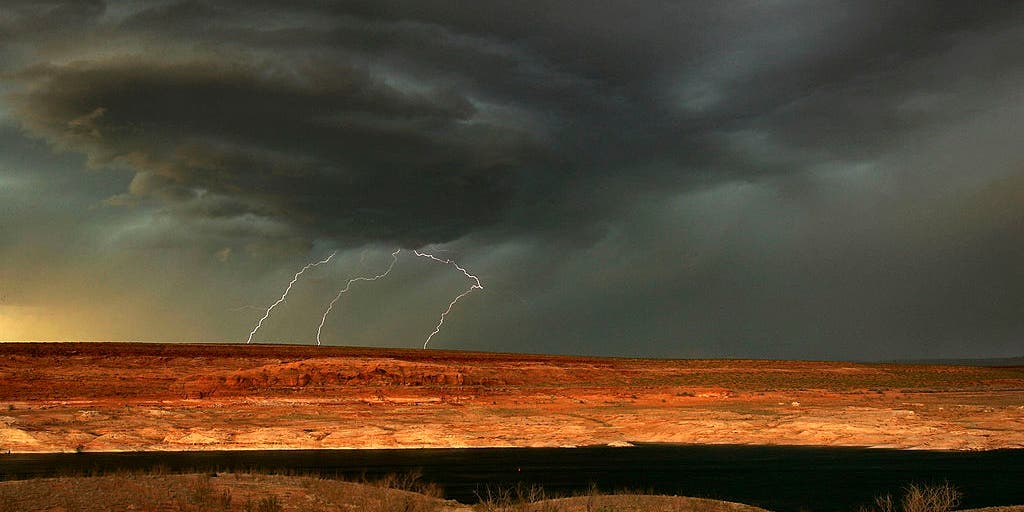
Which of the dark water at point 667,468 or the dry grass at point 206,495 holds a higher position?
the dry grass at point 206,495

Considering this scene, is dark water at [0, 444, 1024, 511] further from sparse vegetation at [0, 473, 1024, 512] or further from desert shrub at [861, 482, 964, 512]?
sparse vegetation at [0, 473, 1024, 512]

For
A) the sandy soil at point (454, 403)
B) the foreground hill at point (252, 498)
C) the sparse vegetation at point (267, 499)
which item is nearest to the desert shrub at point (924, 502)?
the sparse vegetation at point (267, 499)

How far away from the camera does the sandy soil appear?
43.2 metres

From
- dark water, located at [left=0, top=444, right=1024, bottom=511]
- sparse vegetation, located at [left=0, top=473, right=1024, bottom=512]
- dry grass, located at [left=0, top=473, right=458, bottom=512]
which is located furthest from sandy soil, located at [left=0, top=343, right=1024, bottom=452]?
sparse vegetation, located at [left=0, top=473, right=1024, bottom=512]

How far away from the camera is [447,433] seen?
146 ft

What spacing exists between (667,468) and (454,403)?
79.8 ft

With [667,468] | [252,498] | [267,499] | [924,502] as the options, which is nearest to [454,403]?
[667,468]

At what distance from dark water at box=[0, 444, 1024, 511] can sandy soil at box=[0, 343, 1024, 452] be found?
2.76m

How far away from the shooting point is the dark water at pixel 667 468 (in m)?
28.6

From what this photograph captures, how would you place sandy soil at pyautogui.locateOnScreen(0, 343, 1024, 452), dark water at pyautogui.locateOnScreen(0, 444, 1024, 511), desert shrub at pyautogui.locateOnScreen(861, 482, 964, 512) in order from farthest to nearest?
1. sandy soil at pyautogui.locateOnScreen(0, 343, 1024, 452)
2. dark water at pyautogui.locateOnScreen(0, 444, 1024, 511)
3. desert shrub at pyautogui.locateOnScreen(861, 482, 964, 512)

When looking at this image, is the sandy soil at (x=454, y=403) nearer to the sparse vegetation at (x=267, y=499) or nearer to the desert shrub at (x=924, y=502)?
the desert shrub at (x=924, y=502)

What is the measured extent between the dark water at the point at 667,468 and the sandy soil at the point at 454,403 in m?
2.76

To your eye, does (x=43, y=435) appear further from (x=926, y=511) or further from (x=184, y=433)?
(x=926, y=511)

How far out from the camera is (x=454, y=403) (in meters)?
57.2
